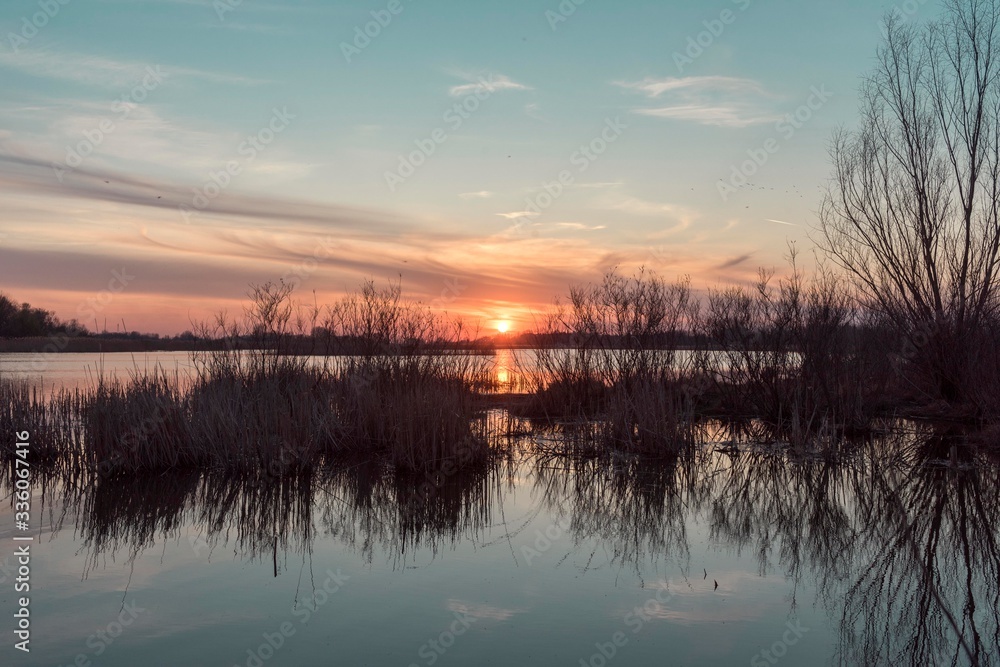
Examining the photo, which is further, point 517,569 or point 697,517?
point 697,517

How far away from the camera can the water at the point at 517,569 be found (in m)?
4.32

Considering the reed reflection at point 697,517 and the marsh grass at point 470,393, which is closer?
the reed reflection at point 697,517

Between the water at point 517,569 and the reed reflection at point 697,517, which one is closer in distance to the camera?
the water at point 517,569

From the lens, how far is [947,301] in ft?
49.5

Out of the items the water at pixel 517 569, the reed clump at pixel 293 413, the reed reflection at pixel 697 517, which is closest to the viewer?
the water at pixel 517 569

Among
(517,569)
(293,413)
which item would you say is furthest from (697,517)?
(293,413)

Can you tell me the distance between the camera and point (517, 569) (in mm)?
5805

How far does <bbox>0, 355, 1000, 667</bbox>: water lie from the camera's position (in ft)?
14.2

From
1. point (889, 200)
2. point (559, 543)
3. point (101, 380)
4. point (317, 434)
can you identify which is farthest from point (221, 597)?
point (889, 200)

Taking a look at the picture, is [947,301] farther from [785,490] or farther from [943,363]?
[785,490]

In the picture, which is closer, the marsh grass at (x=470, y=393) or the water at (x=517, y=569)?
the water at (x=517, y=569)

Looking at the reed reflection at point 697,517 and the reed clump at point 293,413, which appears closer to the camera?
the reed reflection at point 697,517

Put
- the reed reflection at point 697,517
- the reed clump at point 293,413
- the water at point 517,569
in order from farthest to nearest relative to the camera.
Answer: the reed clump at point 293,413, the reed reflection at point 697,517, the water at point 517,569

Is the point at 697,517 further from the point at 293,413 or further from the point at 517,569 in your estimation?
the point at 293,413
